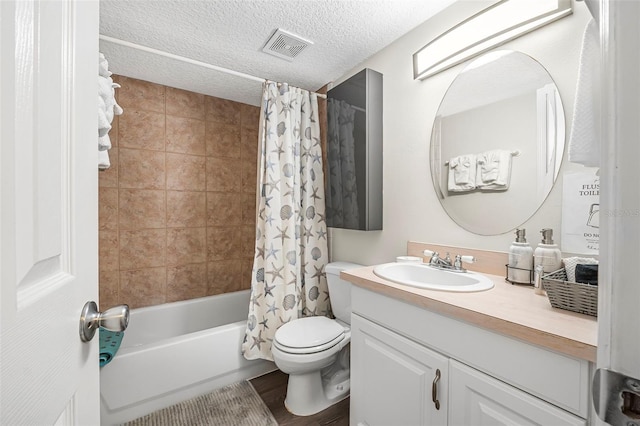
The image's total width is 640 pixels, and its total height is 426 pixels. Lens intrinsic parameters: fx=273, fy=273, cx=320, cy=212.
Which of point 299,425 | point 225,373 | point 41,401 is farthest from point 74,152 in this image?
point 225,373

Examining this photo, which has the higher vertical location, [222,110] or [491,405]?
[222,110]

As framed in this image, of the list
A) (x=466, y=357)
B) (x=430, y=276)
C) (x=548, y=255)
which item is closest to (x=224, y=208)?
(x=430, y=276)

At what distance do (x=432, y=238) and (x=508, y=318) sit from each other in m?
0.79

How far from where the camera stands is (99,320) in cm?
51

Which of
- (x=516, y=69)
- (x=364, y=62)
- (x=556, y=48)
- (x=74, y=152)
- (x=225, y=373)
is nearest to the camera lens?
(x=74, y=152)

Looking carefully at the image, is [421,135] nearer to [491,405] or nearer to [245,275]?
[491,405]

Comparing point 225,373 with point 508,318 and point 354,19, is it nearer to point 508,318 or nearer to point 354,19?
point 508,318

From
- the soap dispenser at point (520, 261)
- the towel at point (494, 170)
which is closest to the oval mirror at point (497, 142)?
the towel at point (494, 170)

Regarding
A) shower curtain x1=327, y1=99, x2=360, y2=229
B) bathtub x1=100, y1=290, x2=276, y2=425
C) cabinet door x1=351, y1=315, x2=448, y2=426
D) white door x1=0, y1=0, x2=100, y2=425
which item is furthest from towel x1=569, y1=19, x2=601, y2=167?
bathtub x1=100, y1=290, x2=276, y2=425

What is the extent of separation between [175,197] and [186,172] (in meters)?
0.24

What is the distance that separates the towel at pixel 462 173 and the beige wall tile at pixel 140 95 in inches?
90.8

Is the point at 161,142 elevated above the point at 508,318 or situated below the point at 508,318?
above

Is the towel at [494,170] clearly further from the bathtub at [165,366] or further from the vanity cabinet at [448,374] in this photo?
the bathtub at [165,366]

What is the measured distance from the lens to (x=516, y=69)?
121cm
